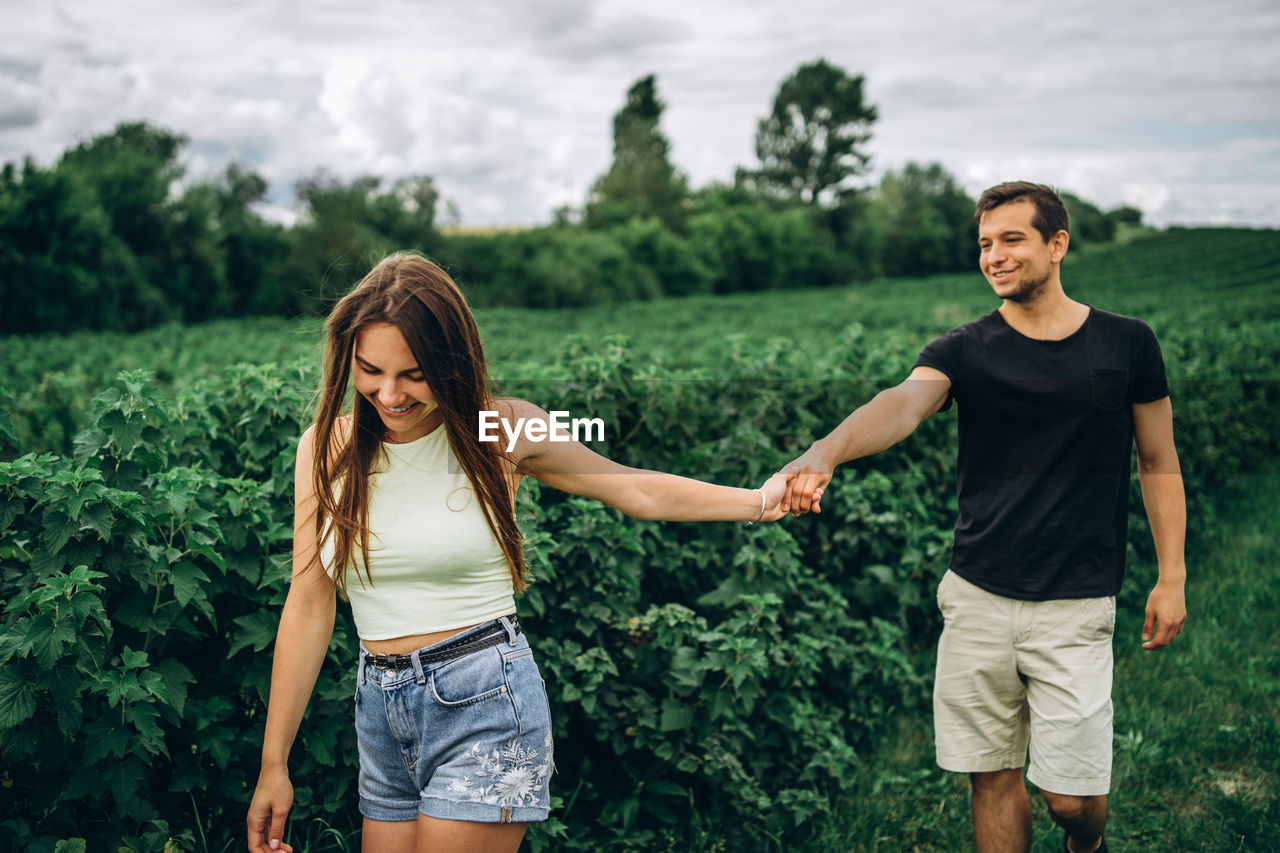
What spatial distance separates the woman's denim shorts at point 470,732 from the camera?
6.45 ft

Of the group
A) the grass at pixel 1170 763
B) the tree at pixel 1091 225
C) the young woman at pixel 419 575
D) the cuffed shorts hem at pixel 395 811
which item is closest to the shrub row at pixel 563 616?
the grass at pixel 1170 763

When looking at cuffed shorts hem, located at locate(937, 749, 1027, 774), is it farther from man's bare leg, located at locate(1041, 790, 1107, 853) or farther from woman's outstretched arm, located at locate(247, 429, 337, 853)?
woman's outstretched arm, located at locate(247, 429, 337, 853)

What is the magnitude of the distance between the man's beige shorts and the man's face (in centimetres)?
100

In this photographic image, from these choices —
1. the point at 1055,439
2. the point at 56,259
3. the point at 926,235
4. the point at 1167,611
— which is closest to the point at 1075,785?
the point at 1167,611

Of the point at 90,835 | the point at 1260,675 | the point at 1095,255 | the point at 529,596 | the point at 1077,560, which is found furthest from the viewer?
the point at 1095,255

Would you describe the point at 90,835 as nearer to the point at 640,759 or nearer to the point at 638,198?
the point at 640,759

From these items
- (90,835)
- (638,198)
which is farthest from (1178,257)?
(90,835)

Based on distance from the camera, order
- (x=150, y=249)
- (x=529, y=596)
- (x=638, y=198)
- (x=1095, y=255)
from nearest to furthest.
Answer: (x=529, y=596)
(x=150, y=249)
(x=638, y=198)
(x=1095, y=255)

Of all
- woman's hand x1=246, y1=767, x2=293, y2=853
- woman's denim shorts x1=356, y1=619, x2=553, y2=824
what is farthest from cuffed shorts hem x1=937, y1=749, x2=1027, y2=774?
woman's hand x1=246, y1=767, x2=293, y2=853

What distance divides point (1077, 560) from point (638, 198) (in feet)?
233

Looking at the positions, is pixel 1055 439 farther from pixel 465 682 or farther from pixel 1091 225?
pixel 1091 225

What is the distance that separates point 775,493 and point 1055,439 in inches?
37.7

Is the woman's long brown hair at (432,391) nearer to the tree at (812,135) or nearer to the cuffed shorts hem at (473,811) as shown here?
the cuffed shorts hem at (473,811)

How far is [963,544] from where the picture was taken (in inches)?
122
